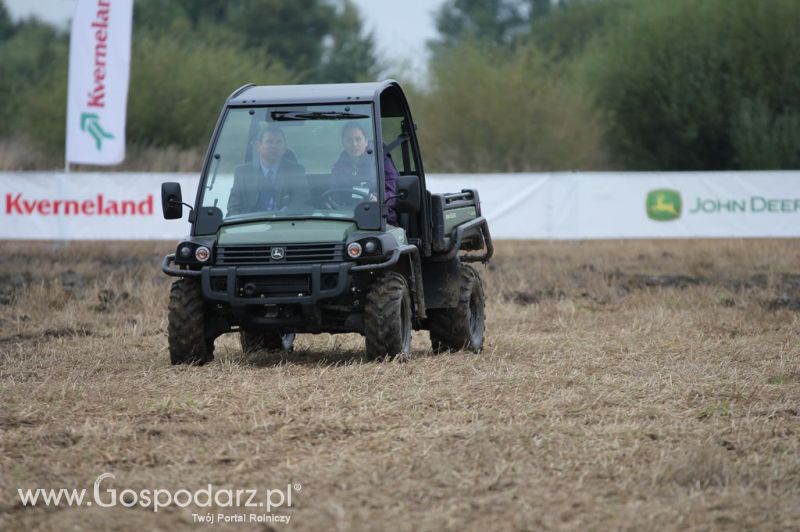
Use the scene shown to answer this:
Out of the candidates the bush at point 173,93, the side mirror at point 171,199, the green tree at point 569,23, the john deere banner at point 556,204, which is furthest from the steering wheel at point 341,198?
the green tree at point 569,23

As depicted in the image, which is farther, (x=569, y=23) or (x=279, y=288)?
(x=569, y=23)

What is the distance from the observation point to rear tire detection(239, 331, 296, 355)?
11.2 m

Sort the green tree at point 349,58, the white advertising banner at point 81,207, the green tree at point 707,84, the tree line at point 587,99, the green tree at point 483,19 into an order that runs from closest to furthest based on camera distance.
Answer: the white advertising banner at point 81,207, the green tree at point 707,84, the tree line at point 587,99, the green tree at point 349,58, the green tree at point 483,19

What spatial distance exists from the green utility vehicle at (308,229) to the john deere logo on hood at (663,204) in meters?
13.7

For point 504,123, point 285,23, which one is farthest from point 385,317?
point 285,23

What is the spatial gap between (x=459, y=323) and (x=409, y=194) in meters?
1.67

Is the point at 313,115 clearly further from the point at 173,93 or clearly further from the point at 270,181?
the point at 173,93

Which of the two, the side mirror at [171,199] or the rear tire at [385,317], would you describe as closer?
the rear tire at [385,317]

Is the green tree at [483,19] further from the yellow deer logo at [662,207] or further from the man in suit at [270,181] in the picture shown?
the man in suit at [270,181]

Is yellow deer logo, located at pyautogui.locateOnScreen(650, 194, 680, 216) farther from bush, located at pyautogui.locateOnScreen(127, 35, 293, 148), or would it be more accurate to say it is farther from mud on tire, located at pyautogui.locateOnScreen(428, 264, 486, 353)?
bush, located at pyautogui.locateOnScreen(127, 35, 293, 148)

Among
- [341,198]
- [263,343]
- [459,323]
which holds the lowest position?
[263,343]

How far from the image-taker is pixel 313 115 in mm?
10164

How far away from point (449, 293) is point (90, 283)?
313 inches

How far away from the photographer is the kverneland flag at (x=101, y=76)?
2380cm
